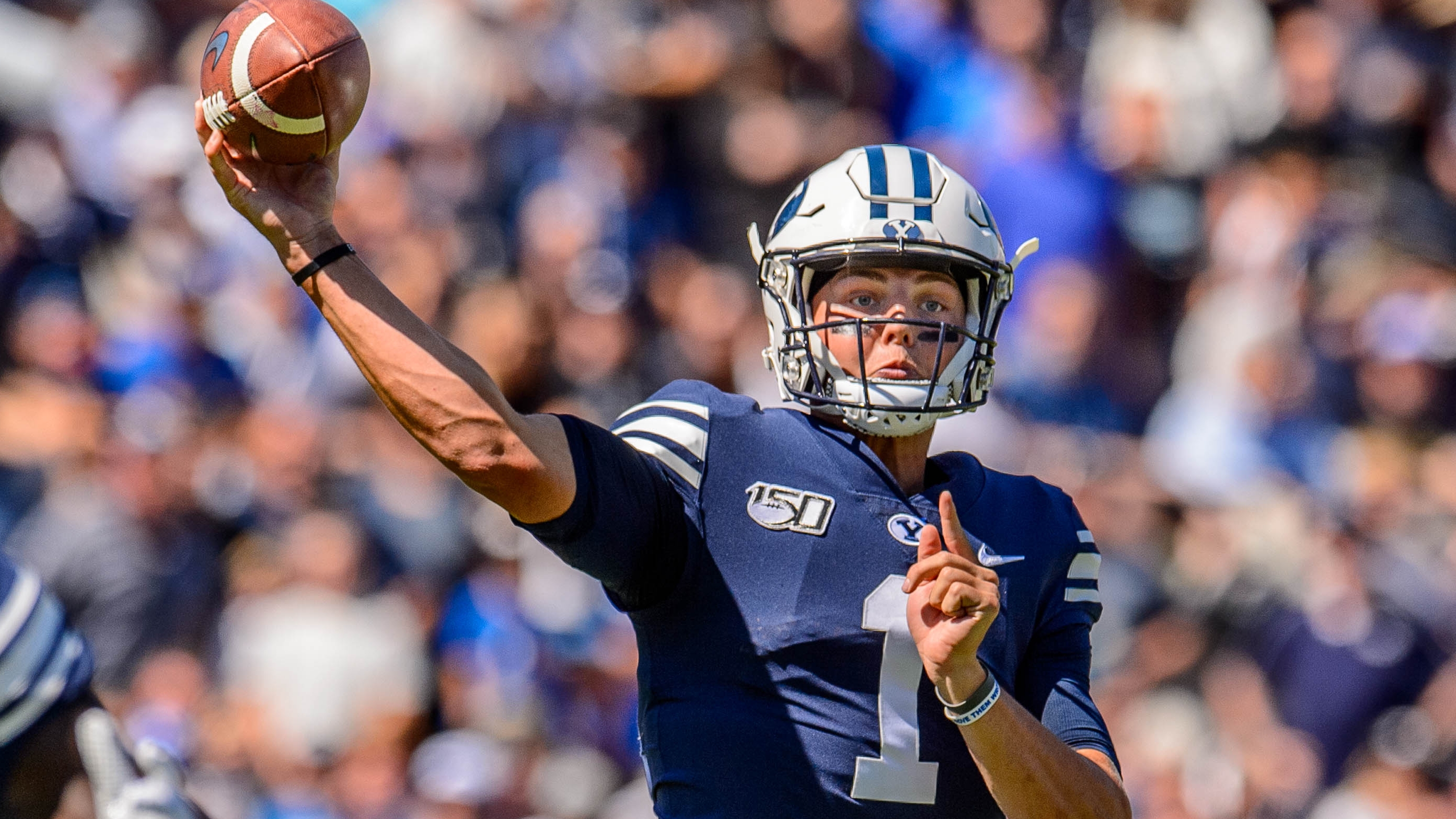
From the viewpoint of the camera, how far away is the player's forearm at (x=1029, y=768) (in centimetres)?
289

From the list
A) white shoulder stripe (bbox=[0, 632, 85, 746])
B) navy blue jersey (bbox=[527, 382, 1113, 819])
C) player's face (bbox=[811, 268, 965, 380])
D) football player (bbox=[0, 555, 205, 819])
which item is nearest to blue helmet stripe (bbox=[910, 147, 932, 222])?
player's face (bbox=[811, 268, 965, 380])

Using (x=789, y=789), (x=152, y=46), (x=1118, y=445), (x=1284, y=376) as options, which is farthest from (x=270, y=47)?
(x=152, y=46)

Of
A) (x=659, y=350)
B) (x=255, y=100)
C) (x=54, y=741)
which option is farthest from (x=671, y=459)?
(x=659, y=350)

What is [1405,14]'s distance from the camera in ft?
28.7

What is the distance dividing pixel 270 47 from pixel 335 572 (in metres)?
3.86

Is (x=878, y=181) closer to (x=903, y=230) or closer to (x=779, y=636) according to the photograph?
(x=903, y=230)

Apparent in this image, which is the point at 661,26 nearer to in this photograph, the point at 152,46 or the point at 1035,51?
the point at 1035,51

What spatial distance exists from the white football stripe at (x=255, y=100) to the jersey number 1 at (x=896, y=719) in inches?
48.9

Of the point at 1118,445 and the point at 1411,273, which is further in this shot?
the point at 1411,273

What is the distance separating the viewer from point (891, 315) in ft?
10.9

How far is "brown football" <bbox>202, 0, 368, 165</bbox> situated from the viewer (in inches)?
110

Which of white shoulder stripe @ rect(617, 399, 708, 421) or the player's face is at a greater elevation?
the player's face

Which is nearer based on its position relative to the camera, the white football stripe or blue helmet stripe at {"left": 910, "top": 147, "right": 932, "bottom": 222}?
the white football stripe

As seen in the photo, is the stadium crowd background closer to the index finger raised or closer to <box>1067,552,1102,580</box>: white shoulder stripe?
<box>1067,552,1102,580</box>: white shoulder stripe
